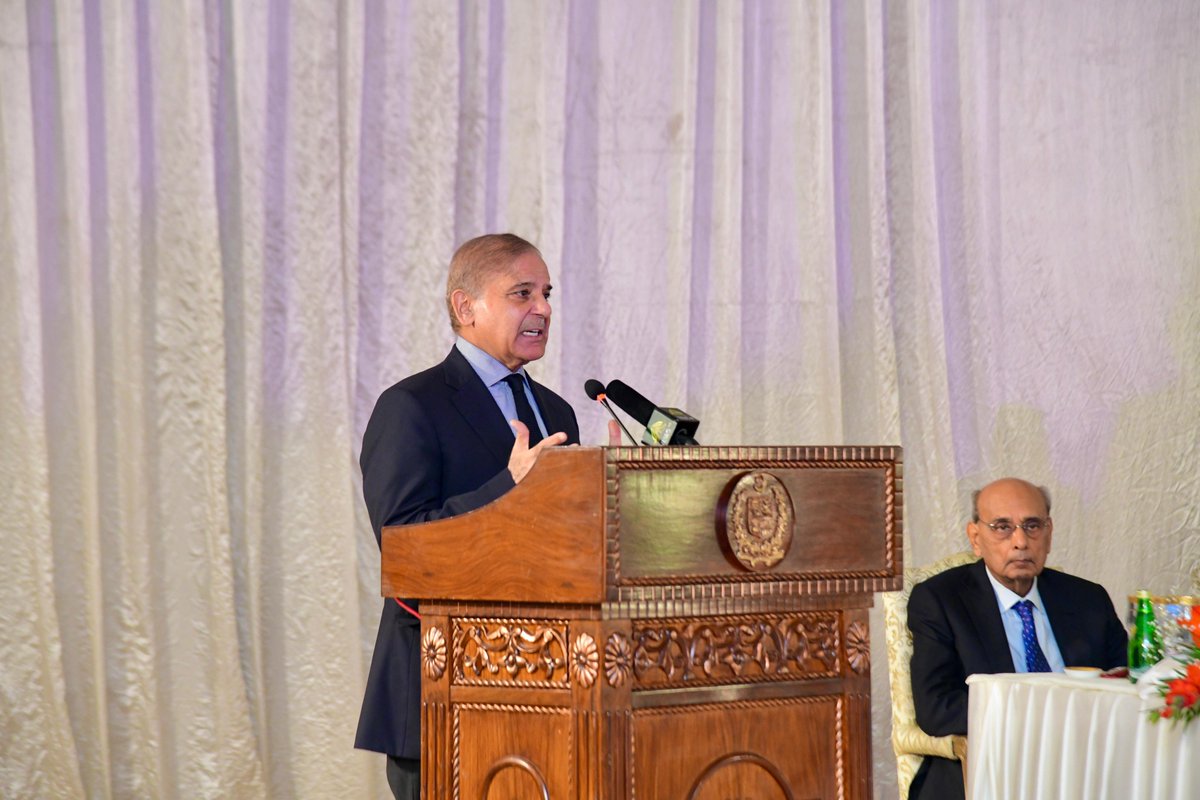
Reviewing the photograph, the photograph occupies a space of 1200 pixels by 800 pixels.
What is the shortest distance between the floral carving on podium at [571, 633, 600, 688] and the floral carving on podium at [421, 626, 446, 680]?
0.85ft

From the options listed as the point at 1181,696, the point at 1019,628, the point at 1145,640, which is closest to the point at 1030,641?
the point at 1019,628

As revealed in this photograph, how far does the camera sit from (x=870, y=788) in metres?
2.22

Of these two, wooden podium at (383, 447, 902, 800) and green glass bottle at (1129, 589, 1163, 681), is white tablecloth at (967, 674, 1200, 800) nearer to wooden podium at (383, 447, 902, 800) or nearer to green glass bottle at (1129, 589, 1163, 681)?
green glass bottle at (1129, 589, 1163, 681)

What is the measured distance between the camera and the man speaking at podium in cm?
257

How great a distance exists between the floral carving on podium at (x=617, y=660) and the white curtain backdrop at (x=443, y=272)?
115 inches

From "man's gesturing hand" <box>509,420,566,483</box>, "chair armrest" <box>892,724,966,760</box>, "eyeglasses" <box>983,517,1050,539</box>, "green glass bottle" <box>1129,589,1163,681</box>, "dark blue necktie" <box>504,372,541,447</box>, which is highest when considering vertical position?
"dark blue necktie" <box>504,372,541,447</box>

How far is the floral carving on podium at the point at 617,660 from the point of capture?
198cm

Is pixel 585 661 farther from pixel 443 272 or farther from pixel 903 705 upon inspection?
pixel 443 272

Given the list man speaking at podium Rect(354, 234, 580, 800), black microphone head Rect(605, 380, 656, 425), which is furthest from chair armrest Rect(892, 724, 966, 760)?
black microphone head Rect(605, 380, 656, 425)

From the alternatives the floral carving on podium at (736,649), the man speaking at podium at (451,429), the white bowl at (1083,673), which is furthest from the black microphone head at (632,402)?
the white bowl at (1083,673)

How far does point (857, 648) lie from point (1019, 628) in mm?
2167

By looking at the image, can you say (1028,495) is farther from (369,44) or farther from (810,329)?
(369,44)

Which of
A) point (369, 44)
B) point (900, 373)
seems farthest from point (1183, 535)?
point (369, 44)

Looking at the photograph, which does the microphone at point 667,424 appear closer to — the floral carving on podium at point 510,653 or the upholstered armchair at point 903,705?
the floral carving on podium at point 510,653
